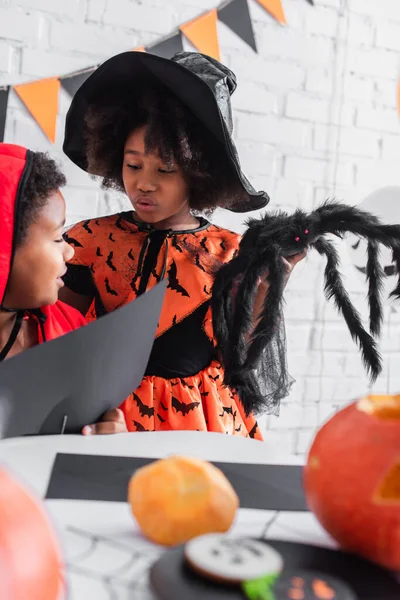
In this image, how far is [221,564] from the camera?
26cm

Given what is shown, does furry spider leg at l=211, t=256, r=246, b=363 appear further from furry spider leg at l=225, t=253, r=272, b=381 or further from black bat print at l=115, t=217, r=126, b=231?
black bat print at l=115, t=217, r=126, b=231

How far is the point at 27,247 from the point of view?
0.89 m

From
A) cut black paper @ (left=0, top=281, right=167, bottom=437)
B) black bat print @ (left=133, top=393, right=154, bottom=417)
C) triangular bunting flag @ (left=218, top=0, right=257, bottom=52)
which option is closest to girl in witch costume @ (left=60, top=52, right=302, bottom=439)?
black bat print @ (left=133, top=393, right=154, bottom=417)

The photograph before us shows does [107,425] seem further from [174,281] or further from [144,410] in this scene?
[174,281]

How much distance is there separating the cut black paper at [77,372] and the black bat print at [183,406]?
1.34 ft

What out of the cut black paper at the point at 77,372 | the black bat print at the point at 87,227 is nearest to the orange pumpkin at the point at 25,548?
the cut black paper at the point at 77,372

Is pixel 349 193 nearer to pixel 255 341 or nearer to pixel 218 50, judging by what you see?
pixel 218 50

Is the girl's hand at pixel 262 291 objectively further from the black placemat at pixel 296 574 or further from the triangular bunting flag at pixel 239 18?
the triangular bunting flag at pixel 239 18

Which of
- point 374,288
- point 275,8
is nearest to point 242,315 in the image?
point 374,288

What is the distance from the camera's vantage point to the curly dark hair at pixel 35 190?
0.88 metres

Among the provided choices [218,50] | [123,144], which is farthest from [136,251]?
[218,50]

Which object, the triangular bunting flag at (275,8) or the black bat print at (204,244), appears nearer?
the black bat print at (204,244)

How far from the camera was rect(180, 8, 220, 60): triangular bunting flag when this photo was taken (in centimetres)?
165

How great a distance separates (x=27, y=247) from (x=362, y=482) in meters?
0.68
